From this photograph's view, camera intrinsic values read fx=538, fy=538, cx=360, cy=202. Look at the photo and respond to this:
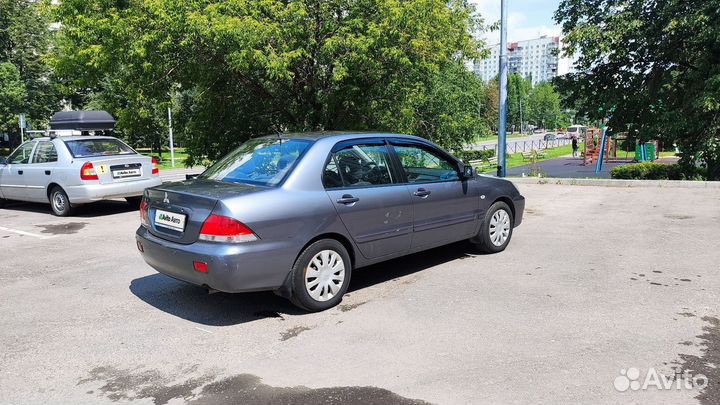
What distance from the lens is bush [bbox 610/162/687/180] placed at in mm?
16781

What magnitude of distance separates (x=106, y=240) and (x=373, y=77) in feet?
20.5

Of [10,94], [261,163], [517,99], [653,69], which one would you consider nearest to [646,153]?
[653,69]

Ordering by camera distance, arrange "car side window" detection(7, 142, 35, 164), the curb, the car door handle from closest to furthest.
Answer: the car door handle, "car side window" detection(7, 142, 35, 164), the curb

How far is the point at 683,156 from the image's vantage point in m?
15.2

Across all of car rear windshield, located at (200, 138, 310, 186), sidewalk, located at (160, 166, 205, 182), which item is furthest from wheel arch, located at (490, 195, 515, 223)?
sidewalk, located at (160, 166, 205, 182)

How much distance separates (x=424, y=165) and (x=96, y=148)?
754 cm

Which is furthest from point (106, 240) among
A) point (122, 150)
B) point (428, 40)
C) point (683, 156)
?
point (683, 156)

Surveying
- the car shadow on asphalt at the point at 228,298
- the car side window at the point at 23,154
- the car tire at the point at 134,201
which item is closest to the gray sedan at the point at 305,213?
the car shadow on asphalt at the point at 228,298

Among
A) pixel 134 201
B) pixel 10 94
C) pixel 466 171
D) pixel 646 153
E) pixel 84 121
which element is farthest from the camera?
pixel 10 94

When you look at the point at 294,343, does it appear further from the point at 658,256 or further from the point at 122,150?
the point at 122,150

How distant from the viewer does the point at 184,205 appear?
15.0ft

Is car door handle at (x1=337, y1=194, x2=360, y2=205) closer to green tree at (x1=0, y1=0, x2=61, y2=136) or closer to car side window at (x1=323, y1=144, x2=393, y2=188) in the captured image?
car side window at (x1=323, y1=144, x2=393, y2=188)

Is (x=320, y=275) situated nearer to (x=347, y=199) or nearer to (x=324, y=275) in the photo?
(x=324, y=275)

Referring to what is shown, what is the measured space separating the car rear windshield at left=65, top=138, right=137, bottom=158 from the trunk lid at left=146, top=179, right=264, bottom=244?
20.9 ft
